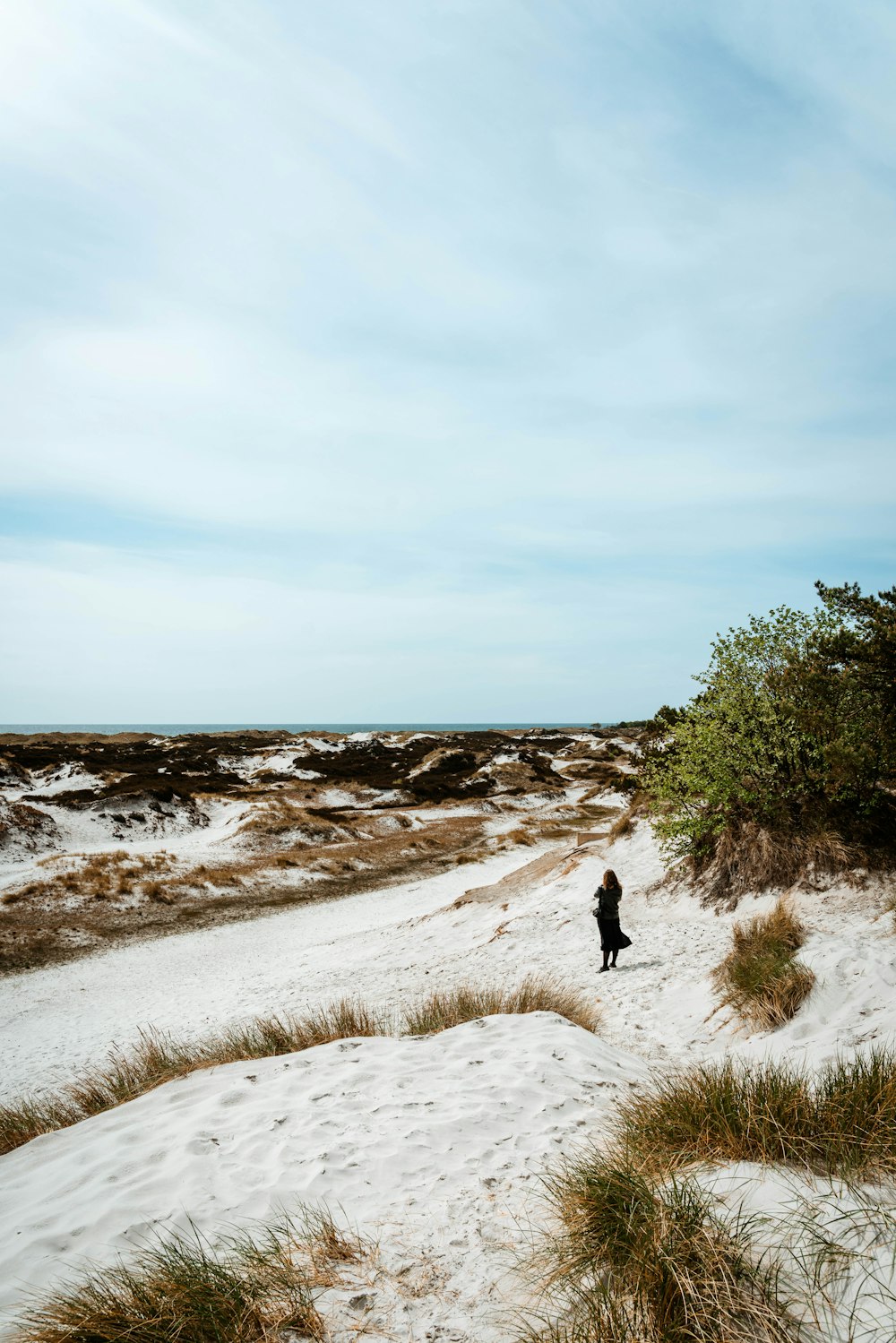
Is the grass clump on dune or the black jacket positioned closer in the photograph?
the grass clump on dune

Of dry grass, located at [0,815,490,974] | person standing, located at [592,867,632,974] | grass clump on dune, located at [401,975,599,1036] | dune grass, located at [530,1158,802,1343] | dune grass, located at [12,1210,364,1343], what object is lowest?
dry grass, located at [0,815,490,974]

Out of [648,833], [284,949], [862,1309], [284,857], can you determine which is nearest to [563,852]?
[648,833]

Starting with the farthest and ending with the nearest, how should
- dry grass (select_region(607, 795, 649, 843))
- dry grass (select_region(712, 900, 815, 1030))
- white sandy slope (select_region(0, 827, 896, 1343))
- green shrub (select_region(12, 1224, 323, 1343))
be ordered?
dry grass (select_region(607, 795, 649, 843)) → dry grass (select_region(712, 900, 815, 1030)) → white sandy slope (select_region(0, 827, 896, 1343)) → green shrub (select_region(12, 1224, 323, 1343))

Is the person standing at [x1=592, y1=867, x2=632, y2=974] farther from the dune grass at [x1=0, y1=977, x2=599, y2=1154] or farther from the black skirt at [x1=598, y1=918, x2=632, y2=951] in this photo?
the dune grass at [x1=0, y1=977, x2=599, y2=1154]

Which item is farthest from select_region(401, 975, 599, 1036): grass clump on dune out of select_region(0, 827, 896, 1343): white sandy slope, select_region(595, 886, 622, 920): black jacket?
select_region(595, 886, 622, 920): black jacket

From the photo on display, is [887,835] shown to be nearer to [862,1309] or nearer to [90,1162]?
[862,1309]

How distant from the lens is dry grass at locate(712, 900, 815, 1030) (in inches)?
292

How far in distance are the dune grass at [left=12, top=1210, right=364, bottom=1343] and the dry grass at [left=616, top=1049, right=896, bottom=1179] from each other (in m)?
2.03

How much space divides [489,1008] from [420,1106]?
3.25 m

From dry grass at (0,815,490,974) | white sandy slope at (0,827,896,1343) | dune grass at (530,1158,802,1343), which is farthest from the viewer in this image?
dry grass at (0,815,490,974)

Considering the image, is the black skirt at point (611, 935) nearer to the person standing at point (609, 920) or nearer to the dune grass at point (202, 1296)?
the person standing at point (609, 920)

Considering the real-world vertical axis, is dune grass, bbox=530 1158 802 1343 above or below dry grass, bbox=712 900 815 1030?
above

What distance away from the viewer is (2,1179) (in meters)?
5.41

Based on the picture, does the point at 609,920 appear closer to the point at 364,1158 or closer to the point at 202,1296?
the point at 364,1158
